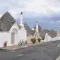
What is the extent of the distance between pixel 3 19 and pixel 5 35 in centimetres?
706

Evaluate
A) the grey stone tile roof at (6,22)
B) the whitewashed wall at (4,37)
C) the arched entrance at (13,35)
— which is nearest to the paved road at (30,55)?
the whitewashed wall at (4,37)

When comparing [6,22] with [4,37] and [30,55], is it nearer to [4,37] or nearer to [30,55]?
[4,37]

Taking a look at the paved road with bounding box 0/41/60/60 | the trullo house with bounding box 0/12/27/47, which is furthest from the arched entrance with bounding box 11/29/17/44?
the paved road with bounding box 0/41/60/60

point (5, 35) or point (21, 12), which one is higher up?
point (21, 12)

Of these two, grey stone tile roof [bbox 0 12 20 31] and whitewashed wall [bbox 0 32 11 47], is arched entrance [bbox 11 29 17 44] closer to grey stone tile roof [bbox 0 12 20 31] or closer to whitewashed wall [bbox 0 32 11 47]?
grey stone tile roof [bbox 0 12 20 31]

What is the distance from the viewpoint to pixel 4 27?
5484 cm

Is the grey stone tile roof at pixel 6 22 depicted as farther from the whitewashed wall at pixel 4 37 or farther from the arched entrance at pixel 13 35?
the arched entrance at pixel 13 35

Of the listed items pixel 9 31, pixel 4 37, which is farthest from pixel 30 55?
pixel 9 31

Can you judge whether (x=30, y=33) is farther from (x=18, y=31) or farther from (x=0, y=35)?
(x=0, y=35)

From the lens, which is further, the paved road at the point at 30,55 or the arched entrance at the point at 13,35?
the arched entrance at the point at 13,35

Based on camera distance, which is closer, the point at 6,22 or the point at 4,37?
the point at 4,37

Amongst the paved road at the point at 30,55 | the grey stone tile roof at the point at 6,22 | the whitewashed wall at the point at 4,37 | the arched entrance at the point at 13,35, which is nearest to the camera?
the paved road at the point at 30,55

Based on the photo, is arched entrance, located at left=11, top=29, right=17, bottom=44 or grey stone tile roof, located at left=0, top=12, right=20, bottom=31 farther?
arched entrance, located at left=11, top=29, right=17, bottom=44

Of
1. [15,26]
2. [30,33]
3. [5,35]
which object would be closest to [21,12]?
[15,26]
